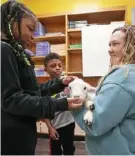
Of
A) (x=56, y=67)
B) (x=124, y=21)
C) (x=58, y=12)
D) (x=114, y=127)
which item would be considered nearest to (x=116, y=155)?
(x=114, y=127)

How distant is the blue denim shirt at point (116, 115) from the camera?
3.33ft

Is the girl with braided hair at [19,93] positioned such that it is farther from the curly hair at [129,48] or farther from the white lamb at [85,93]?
the curly hair at [129,48]

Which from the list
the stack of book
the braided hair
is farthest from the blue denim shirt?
the stack of book

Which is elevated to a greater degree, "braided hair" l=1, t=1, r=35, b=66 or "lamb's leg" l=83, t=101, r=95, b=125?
"braided hair" l=1, t=1, r=35, b=66

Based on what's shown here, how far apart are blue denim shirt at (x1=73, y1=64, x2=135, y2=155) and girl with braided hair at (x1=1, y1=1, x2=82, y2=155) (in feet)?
0.41

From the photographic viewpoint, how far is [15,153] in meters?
0.99

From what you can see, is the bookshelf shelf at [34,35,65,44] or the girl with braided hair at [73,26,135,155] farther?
the bookshelf shelf at [34,35,65,44]

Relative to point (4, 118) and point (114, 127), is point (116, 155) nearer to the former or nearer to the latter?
point (114, 127)

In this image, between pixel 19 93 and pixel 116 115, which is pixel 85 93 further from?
pixel 19 93

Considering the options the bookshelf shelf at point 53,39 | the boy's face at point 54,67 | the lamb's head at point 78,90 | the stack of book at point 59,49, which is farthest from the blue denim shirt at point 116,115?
the bookshelf shelf at point 53,39

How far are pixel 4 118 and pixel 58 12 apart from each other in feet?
11.8

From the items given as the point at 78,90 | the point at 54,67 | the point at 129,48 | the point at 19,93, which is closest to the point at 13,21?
the point at 19,93

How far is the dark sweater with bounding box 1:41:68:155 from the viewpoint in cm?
95

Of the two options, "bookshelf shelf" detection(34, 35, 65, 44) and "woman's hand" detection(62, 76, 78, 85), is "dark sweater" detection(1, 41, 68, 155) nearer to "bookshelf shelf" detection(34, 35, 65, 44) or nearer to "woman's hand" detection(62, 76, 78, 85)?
"woman's hand" detection(62, 76, 78, 85)
